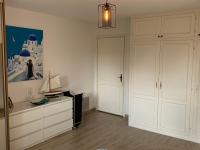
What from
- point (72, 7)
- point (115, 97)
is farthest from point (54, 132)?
point (72, 7)

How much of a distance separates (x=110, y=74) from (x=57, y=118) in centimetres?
195

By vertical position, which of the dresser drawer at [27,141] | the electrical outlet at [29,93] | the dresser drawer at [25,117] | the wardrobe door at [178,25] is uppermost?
the wardrobe door at [178,25]

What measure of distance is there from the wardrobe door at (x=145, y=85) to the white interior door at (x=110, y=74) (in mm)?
763

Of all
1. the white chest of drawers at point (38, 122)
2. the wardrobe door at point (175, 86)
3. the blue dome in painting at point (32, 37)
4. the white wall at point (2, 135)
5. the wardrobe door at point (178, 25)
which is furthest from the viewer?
the blue dome in painting at point (32, 37)

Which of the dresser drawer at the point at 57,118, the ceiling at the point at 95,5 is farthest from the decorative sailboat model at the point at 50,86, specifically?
the ceiling at the point at 95,5

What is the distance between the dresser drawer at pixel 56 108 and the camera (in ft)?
11.8

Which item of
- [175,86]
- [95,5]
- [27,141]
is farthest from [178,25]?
[27,141]

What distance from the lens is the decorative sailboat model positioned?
3916 millimetres

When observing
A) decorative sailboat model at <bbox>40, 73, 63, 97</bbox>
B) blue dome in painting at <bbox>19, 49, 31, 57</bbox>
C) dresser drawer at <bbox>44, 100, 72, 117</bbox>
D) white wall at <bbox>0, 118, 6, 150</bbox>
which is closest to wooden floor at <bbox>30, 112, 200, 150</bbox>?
dresser drawer at <bbox>44, 100, 72, 117</bbox>

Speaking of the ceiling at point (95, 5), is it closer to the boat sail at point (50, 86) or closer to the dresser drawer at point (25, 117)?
the boat sail at point (50, 86)

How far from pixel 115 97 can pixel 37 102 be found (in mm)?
2240

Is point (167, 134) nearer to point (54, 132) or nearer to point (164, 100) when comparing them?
point (164, 100)

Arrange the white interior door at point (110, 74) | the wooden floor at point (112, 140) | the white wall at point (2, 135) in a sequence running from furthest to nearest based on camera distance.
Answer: the white interior door at point (110, 74) → the wooden floor at point (112, 140) → the white wall at point (2, 135)

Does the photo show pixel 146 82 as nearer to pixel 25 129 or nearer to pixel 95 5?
pixel 95 5
